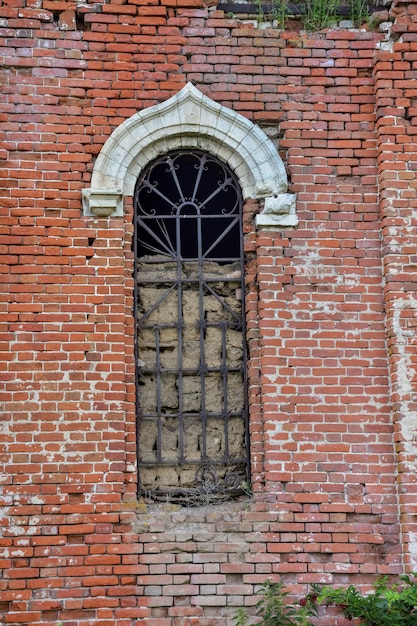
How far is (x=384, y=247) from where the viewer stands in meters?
7.14

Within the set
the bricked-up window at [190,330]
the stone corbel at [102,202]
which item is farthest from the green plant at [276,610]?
the stone corbel at [102,202]

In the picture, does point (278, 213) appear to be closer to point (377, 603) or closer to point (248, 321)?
point (248, 321)

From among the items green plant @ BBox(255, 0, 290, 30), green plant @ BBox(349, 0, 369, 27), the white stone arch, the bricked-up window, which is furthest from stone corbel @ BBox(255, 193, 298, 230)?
green plant @ BBox(349, 0, 369, 27)

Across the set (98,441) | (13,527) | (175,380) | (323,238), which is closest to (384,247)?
(323,238)

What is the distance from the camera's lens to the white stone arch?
23.6 ft

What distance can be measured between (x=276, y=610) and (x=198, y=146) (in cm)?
379

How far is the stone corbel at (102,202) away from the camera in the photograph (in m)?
7.05

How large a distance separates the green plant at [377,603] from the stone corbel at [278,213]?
287 centimetres

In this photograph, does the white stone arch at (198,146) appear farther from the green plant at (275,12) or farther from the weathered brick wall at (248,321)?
the green plant at (275,12)

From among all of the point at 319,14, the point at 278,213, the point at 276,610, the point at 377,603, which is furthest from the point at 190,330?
the point at 319,14

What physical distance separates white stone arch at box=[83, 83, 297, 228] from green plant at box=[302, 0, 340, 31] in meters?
1.13

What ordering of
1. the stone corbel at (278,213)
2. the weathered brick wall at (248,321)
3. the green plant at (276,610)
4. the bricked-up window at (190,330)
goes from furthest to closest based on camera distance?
1. the stone corbel at (278,213)
2. the bricked-up window at (190,330)
3. the weathered brick wall at (248,321)
4. the green plant at (276,610)

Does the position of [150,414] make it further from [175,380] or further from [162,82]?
[162,82]

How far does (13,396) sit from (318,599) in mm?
2712
